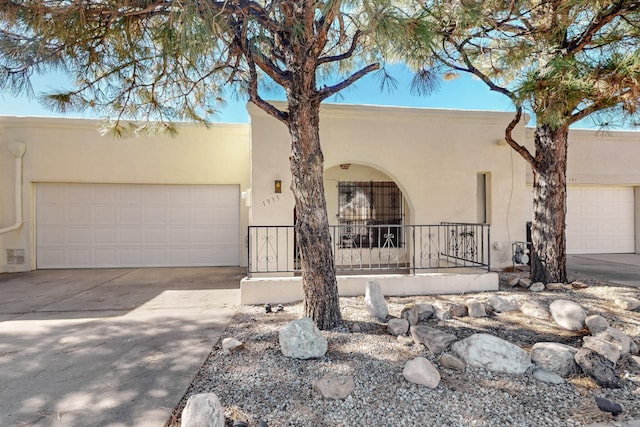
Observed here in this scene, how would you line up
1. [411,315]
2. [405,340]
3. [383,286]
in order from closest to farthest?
[405,340], [411,315], [383,286]

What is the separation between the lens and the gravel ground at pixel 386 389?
2262 millimetres

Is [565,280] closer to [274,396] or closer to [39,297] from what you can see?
[274,396]

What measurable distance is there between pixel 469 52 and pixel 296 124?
3489 millimetres

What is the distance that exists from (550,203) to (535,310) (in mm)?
2234

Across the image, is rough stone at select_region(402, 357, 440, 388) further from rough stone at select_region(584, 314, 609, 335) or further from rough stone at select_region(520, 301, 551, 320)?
rough stone at select_region(520, 301, 551, 320)

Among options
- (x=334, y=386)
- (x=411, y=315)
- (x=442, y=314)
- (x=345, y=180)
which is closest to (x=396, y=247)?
(x=345, y=180)

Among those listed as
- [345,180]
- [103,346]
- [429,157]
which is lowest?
[103,346]

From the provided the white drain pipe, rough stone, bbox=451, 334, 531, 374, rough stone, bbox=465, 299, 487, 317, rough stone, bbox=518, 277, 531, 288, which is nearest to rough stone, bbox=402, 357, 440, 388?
rough stone, bbox=451, 334, 531, 374

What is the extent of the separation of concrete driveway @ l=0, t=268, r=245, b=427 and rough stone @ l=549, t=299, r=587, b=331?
166 inches

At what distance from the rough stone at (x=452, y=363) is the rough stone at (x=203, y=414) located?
6.55ft

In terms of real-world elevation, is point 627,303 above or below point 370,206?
below

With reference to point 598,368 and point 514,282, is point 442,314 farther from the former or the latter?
point 514,282

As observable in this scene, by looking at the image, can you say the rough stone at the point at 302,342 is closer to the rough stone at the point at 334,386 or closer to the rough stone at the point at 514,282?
the rough stone at the point at 334,386

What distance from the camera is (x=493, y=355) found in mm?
2914
